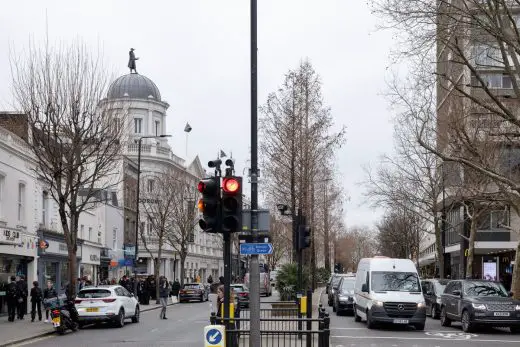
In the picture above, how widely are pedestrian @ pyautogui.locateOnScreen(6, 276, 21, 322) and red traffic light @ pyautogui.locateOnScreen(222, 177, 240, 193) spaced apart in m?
18.1

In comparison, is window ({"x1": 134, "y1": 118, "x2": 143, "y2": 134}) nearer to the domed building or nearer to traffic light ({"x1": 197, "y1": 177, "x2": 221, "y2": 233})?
the domed building

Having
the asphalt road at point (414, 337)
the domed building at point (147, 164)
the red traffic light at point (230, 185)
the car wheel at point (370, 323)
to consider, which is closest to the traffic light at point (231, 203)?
the red traffic light at point (230, 185)

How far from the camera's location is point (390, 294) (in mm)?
24391

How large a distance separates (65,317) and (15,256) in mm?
8865

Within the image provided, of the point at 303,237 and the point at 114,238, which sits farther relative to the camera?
the point at 114,238

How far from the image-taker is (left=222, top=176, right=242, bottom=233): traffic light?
40.6 feet

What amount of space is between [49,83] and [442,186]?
1091 inches

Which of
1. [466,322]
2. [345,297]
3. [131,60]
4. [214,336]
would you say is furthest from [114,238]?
[214,336]

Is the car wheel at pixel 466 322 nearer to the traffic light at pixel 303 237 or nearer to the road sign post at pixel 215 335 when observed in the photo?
the traffic light at pixel 303 237

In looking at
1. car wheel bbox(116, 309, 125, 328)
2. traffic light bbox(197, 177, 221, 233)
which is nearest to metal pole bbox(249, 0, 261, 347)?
traffic light bbox(197, 177, 221, 233)

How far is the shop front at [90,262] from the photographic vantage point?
4472 centimetres

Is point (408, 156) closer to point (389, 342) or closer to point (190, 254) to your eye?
point (389, 342)

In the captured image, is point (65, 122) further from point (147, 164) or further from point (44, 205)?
point (147, 164)

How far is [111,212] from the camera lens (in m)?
52.8
